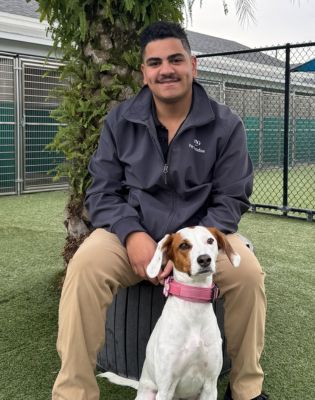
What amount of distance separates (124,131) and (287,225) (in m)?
3.93

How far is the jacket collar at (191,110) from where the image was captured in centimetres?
226

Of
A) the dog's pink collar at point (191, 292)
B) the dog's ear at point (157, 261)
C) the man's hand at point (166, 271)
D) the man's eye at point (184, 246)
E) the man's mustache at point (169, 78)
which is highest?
the man's mustache at point (169, 78)

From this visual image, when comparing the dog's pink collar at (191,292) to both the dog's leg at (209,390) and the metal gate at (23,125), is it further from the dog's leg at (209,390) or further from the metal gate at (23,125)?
the metal gate at (23,125)

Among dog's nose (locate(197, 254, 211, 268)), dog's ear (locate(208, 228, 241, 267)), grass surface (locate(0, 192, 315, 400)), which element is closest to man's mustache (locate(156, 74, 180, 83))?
dog's ear (locate(208, 228, 241, 267))

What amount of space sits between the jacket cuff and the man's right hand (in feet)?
0.06

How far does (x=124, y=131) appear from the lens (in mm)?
2361

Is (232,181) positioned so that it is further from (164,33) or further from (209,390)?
(209,390)

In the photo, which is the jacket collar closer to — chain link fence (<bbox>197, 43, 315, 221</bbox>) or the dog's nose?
the dog's nose

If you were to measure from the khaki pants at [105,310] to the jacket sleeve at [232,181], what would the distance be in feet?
0.50

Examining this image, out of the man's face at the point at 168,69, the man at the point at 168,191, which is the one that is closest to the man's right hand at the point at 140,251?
the man at the point at 168,191

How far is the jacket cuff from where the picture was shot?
6.88 ft

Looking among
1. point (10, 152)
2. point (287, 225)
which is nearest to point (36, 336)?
point (287, 225)

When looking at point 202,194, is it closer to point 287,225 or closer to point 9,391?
point 9,391

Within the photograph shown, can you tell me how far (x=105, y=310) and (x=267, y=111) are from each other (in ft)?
36.0
